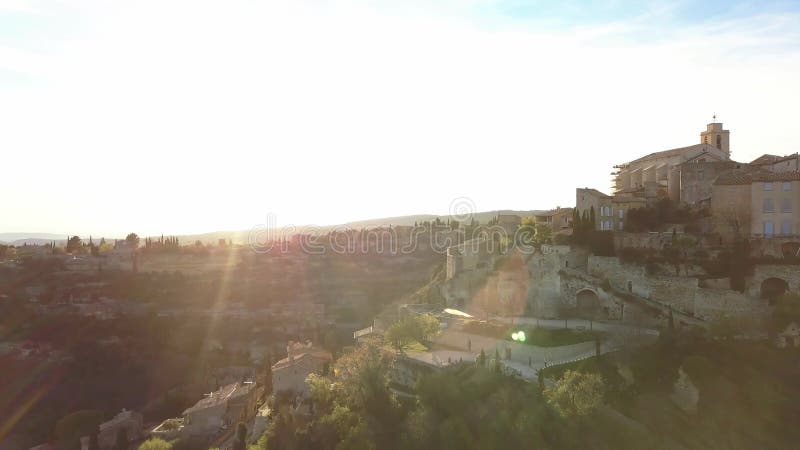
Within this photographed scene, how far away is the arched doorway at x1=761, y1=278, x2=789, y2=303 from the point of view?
76.9 feet

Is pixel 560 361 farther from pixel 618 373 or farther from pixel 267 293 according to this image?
pixel 267 293

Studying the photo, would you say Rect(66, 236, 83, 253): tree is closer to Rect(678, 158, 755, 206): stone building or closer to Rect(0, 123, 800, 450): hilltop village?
Rect(0, 123, 800, 450): hilltop village

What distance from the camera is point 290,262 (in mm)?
85312

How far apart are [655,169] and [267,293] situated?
5198cm

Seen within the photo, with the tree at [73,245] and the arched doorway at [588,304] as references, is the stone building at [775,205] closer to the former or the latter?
the arched doorway at [588,304]

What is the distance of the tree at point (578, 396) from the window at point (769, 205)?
1267 cm

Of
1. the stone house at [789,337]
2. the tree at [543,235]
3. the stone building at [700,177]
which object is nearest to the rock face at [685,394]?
the stone house at [789,337]

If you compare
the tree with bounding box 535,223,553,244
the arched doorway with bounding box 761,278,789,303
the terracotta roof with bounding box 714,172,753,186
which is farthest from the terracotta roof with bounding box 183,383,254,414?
the terracotta roof with bounding box 714,172,753,186

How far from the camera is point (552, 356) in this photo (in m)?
24.3

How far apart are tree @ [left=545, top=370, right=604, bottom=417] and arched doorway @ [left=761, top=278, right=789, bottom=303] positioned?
9.13m

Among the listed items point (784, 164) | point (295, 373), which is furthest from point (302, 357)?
point (784, 164)

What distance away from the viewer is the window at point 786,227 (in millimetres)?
25312

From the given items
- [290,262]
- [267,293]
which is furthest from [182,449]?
[290,262]

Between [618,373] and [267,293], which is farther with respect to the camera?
[267,293]
